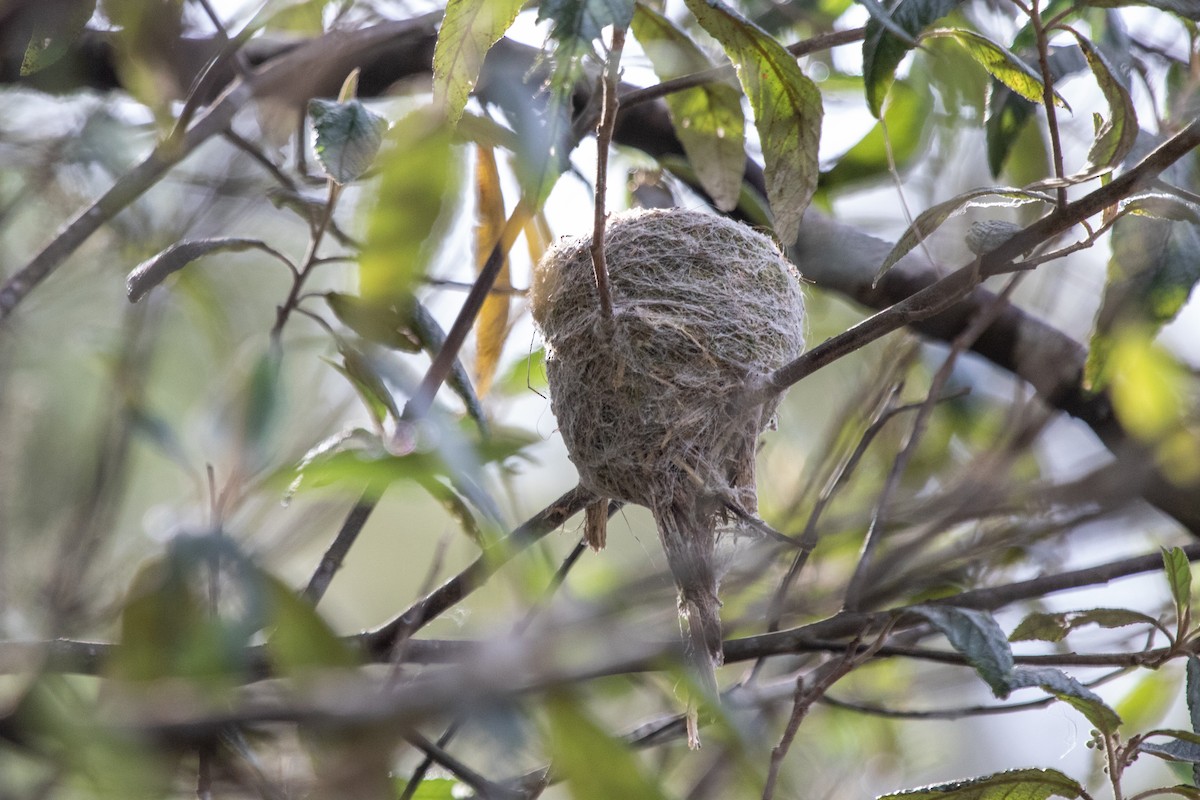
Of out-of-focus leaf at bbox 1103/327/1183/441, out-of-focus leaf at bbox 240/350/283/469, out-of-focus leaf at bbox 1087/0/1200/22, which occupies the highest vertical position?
out-of-focus leaf at bbox 1087/0/1200/22

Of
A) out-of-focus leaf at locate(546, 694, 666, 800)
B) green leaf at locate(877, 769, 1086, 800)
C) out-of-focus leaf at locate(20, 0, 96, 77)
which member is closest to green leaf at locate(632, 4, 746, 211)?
out-of-focus leaf at locate(20, 0, 96, 77)

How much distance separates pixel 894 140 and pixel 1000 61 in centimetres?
49

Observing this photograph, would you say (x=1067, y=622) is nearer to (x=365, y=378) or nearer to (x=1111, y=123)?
(x=1111, y=123)

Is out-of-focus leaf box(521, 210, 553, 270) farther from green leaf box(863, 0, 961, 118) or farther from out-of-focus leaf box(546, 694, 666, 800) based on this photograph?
Result: out-of-focus leaf box(546, 694, 666, 800)

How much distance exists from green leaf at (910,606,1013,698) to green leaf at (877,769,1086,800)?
0.13 metres

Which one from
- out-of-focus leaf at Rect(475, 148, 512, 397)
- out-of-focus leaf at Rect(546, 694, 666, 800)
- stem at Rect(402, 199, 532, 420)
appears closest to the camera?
out-of-focus leaf at Rect(546, 694, 666, 800)

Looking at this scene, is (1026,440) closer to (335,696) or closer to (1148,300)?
(1148,300)

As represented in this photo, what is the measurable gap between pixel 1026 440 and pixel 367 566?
2587 millimetres

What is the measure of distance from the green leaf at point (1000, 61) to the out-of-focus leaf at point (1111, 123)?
40mm

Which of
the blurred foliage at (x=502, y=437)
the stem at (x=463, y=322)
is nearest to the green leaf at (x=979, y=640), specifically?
the blurred foliage at (x=502, y=437)

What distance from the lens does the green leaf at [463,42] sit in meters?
0.70

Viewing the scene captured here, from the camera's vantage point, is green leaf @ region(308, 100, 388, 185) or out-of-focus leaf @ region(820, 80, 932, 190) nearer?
green leaf @ region(308, 100, 388, 185)

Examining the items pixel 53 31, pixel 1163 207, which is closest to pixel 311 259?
pixel 53 31

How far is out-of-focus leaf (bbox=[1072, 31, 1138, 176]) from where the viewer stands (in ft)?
2.73
